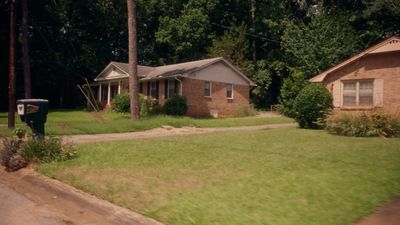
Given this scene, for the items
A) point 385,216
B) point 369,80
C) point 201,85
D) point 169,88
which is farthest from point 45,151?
point 201,85

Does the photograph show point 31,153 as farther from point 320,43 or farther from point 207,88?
point 320,43

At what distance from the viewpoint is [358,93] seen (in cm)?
2053

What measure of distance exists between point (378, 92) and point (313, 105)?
3386 mm

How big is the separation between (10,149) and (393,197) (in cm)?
902

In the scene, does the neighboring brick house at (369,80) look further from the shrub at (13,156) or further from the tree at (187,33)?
the tree at (187,33)

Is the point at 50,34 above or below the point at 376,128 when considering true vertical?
above

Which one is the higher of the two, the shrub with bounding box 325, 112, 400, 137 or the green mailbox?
the green mailbox

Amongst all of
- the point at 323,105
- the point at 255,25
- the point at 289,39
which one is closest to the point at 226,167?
the point at 323,105

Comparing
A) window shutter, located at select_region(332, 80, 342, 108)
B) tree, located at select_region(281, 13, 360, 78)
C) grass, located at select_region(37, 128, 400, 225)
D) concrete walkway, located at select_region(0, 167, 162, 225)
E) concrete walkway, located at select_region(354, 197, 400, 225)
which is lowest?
concrete walkway, located at select_region(0, 167, 162, 225)

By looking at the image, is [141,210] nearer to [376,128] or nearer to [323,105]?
[376,128]

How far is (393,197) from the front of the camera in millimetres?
7141

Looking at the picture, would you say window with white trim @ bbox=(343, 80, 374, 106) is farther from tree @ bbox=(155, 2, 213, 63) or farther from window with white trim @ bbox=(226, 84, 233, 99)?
tree @ bbox=(155, 2, 213, 63)

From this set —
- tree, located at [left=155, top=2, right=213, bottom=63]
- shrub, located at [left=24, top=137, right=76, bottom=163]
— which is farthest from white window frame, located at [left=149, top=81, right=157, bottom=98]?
shrub, located at [left=24, top=137, right=76, bottom=163]

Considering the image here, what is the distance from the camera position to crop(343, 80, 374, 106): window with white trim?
2020 centimetres
